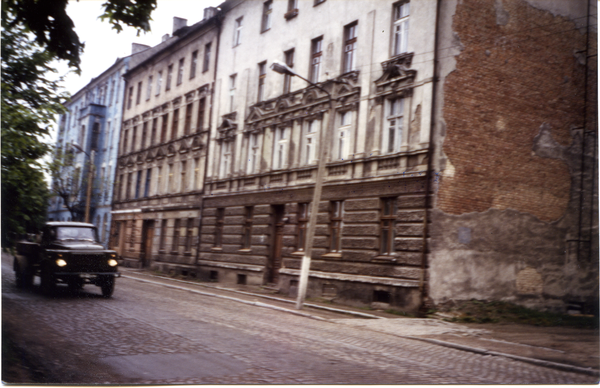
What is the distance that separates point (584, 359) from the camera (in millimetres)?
8500

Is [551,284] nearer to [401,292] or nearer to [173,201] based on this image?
[401,292]

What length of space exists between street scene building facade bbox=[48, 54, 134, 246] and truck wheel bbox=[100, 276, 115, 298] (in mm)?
2268

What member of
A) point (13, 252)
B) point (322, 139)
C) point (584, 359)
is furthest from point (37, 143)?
point (322, 139)

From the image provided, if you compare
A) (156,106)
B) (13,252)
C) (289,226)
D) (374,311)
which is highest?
(156,106)

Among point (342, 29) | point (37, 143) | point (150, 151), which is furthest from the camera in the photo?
point (342, 29)

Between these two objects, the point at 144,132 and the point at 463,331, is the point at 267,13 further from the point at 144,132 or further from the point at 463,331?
the point at 463,331

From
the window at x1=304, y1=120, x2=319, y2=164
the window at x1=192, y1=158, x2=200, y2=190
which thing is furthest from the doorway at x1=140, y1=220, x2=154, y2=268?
the window at x1=304, y1=120, x2=319, y2=164

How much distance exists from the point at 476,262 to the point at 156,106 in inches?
341

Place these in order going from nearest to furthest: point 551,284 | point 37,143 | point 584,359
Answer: point 37,143, point 584,359, point 551,284

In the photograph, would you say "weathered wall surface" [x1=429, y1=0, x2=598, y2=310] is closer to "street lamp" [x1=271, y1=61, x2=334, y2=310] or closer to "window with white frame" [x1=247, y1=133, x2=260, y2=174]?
"street lamp" [x1=271, y1=61, x2=334, y2=310]

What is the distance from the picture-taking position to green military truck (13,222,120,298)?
8.48 m

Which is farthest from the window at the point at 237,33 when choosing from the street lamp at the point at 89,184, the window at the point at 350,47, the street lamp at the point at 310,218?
the window at the point at 350,47

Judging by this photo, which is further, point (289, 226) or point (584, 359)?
point (289, 226)

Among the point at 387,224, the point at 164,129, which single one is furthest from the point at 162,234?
the point at 387,224
